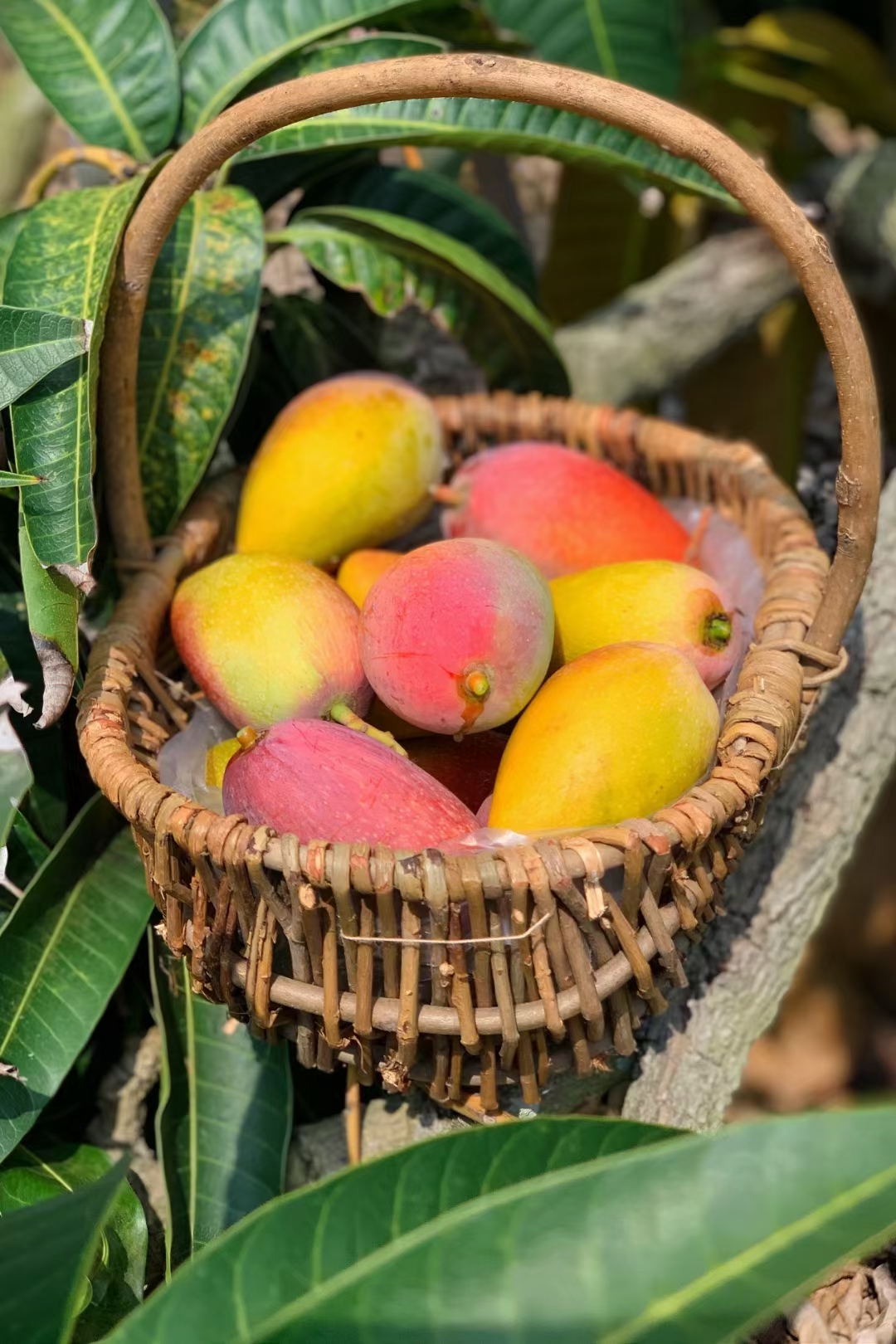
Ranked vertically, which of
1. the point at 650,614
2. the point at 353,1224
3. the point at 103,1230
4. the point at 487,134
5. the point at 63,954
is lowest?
the point at 103,1230

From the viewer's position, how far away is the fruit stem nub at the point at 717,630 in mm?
807

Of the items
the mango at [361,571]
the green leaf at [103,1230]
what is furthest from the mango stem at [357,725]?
the green leaf at [103,1230]

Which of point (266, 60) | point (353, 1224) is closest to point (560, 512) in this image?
point (266, 60)

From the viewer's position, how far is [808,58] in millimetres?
1698

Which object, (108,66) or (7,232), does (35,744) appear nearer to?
(7,232)

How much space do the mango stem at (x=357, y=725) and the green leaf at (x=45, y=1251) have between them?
1.17 ft

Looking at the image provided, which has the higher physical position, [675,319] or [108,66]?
[108,66]

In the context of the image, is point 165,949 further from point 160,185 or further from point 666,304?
point 666,304

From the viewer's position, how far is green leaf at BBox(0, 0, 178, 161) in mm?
973

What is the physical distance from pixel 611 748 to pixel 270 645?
25 centimetres

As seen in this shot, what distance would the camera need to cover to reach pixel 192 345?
35.9 inches

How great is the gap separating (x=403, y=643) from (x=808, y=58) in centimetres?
142

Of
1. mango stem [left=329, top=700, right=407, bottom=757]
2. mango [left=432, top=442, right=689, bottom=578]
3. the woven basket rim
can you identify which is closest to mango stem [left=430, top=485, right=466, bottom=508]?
mango [left=432, top=442, right=689, bottom=578]

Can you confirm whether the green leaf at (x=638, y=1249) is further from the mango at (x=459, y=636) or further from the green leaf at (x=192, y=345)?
the green leaf at (x=192, y=345)
